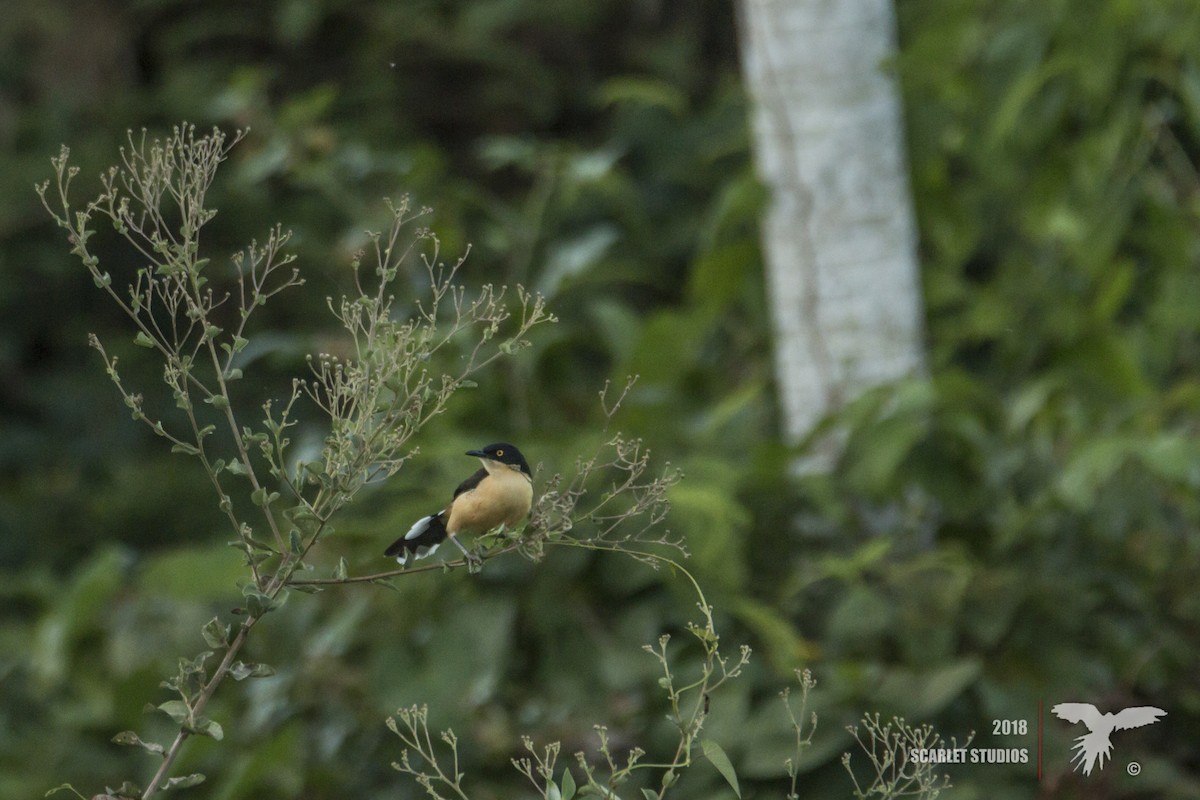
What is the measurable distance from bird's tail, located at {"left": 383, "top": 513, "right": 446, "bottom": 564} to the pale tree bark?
124 inches

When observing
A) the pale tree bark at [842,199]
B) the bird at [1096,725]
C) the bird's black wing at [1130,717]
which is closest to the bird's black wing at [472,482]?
the bird at [1096,725]

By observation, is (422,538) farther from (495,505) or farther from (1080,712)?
(1080,712)

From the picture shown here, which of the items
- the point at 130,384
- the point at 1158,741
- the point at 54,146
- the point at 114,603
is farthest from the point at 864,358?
the point at 54,146

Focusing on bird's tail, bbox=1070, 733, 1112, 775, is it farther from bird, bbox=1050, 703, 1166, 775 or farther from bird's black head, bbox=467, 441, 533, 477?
bird's black head, bbox=467, 441, 533, 477

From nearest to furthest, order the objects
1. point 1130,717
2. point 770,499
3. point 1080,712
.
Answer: point 1080,712 → point 1130,717 → point 770,499

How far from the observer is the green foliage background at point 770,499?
3809 millimetres

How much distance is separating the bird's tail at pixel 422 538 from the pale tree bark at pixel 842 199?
3149mm

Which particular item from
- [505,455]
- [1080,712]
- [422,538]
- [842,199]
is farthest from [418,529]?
[842,199]

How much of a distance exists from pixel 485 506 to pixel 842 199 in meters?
3.39

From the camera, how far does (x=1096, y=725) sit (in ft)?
10.8

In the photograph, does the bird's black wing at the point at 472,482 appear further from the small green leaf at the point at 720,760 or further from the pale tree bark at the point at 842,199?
the pale tree bark at the point at 842,199

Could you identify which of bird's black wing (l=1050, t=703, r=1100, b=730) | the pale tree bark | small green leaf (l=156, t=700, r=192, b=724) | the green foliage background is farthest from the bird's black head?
the pale tree bark

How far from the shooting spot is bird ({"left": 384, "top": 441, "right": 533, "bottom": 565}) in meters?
1.35

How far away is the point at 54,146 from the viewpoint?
7.93 m
